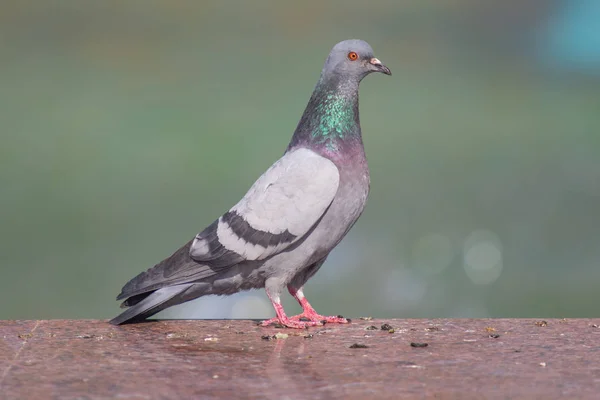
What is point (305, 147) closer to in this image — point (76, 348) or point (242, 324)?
point (242, 324)

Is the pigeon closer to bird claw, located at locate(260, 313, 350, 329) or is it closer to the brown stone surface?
bird claw, located at locate(260, 313, 350, 329)

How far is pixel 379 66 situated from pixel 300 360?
3.05m

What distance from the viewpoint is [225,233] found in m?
7.54

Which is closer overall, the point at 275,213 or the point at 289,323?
the point at 275,213

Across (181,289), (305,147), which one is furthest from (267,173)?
(181,289)

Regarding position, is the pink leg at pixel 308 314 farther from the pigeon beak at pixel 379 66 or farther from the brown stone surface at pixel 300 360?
the pigeon beak at pixel 379 66

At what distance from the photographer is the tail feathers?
24.8 ft

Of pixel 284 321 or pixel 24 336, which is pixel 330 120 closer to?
pixel 284 321

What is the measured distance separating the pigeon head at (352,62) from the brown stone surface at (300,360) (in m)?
2.29

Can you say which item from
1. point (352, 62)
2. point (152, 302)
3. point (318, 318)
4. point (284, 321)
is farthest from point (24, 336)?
point (352, 62)

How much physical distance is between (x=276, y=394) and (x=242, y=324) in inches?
105

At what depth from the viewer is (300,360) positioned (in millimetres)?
6254

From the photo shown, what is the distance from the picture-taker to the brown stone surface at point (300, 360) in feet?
17.6

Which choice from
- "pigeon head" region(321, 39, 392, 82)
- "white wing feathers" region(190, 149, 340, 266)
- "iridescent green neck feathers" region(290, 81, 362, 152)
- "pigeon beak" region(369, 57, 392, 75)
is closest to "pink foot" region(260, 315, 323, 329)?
"white wing feathers" region(190, 149, 340, 266)
